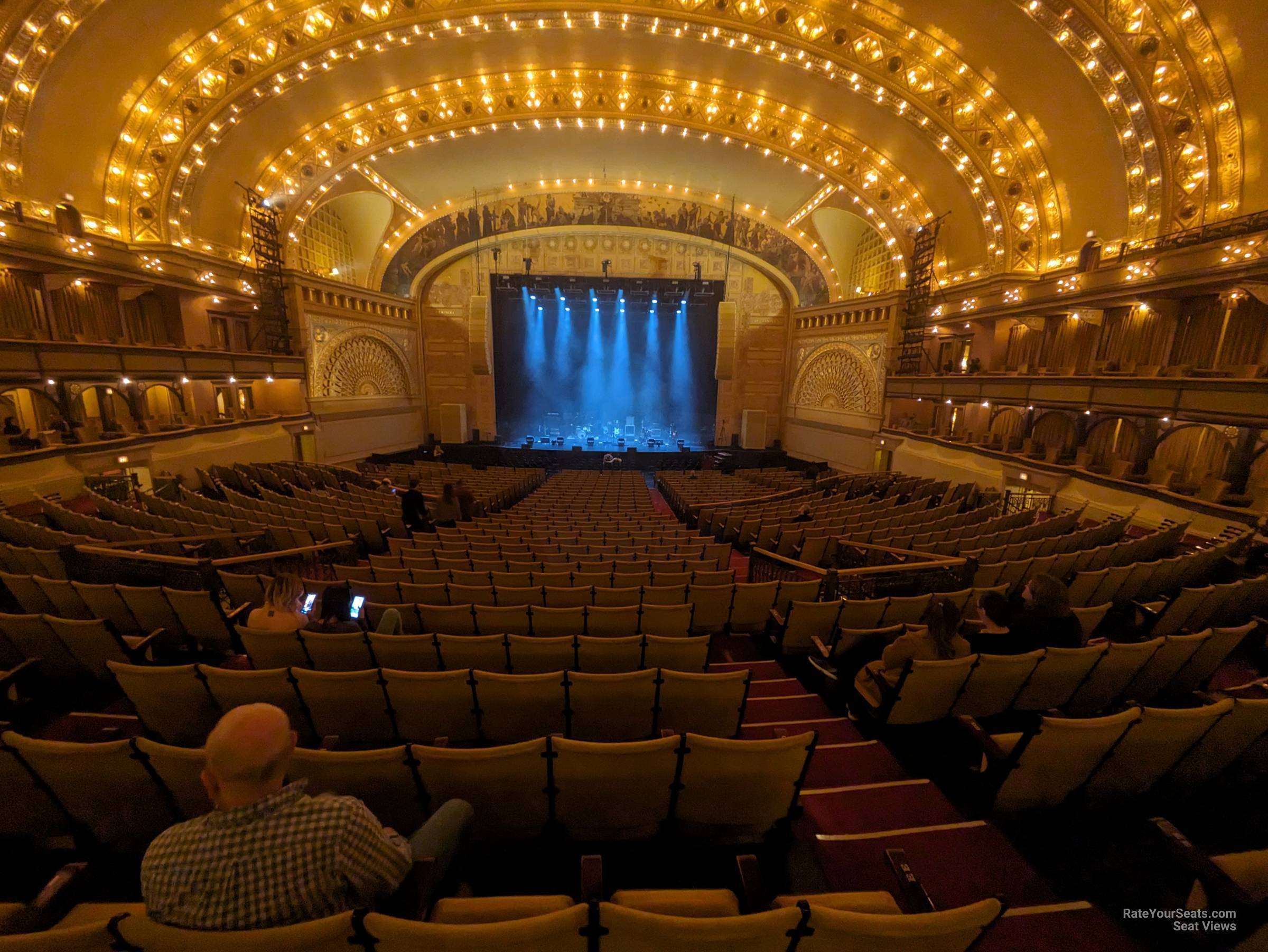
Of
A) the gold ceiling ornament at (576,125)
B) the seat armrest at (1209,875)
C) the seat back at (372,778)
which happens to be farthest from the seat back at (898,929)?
the gold ceiling ornament at (576,125)

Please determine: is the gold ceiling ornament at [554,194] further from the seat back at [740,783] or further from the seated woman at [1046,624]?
the seat back at [740,783]

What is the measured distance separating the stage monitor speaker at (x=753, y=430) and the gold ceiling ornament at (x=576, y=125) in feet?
28.6

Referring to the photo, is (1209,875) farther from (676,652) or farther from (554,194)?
(554,194)

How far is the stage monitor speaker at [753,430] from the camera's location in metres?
21.6

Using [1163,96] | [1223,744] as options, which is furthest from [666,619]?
[1163,96]

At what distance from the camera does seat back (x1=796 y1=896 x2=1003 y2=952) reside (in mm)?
1284

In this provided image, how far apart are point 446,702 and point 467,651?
1.97 feet

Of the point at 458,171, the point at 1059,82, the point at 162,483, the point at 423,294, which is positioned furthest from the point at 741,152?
the point at 162,483

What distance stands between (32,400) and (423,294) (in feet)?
40.3

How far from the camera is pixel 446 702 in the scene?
2.75 meters

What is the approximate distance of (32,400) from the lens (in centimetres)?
1133

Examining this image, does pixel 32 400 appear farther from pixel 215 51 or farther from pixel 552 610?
pixel 552 610

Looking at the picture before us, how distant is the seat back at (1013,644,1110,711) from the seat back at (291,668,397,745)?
12.6 ft

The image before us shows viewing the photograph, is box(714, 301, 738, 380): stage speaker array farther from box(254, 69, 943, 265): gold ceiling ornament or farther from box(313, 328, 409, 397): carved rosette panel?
box(313, 328, 409, 397): carved rosette panel
